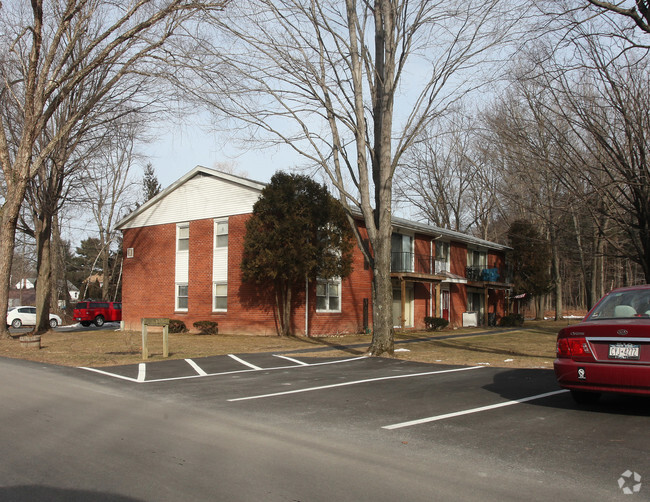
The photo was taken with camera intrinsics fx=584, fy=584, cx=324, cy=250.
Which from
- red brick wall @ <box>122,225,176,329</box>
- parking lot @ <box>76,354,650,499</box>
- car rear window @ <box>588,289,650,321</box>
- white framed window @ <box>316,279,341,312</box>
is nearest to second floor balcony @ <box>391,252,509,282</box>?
white framed window @ <box>316,279,341,312</box>

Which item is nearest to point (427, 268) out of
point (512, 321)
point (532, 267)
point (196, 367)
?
point (512, 321)

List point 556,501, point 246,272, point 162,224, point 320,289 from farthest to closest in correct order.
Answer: point 162,224
point 320,289
point 246,272
point 556,501

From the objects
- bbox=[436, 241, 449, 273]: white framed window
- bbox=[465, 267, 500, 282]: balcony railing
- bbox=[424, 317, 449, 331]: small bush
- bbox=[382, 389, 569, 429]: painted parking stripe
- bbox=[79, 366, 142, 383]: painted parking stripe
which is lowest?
bbox=[79, 366, 142, 383]: painted parking stripe

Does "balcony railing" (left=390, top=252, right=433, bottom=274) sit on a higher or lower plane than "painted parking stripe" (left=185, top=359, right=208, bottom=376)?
higher

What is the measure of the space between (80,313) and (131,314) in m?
9.67

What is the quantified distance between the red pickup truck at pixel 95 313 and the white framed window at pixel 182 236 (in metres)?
13.6

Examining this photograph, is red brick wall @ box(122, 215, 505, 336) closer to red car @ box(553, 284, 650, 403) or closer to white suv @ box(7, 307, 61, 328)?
white suv @ box(7, 307, 61, 328)

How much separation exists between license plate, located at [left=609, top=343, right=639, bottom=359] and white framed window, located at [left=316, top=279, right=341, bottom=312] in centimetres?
1944

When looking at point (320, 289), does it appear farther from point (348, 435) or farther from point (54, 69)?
point (348, 435)

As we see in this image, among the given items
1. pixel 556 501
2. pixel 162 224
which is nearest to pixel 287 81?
pixel 556 501

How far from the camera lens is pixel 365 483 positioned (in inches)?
183

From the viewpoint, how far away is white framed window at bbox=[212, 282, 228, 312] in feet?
89.0

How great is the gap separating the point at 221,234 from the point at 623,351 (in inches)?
888

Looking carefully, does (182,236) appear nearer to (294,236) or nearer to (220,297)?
(220,297)
